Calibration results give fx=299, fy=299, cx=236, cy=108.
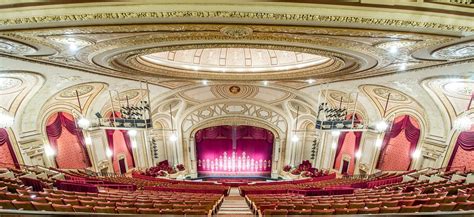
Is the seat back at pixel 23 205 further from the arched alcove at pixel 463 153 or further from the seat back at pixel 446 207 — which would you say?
the arched alcove at pixel 463 153

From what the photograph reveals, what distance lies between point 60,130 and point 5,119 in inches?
175

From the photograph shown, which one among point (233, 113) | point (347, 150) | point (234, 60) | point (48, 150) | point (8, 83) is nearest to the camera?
point (8, 83)

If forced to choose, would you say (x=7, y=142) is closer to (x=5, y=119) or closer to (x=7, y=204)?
(x=5, y=119)

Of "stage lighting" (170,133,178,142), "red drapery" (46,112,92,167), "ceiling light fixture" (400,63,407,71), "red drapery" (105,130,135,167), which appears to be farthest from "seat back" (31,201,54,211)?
"stage lighting" (170,133,178,142)

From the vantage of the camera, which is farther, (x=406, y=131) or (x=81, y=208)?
(x=406, y=131)

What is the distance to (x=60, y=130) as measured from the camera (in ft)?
52.4

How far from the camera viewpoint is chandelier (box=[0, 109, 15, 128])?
11.6 meters

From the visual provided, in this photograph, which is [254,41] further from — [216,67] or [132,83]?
[132,83]

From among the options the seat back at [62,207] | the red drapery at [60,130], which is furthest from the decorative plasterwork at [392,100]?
the red drapery at [60,130]

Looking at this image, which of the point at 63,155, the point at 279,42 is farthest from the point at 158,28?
the point at 63,155

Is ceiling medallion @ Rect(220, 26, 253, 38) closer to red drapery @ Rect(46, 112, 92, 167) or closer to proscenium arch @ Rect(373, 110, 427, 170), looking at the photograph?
proscenium arch @ Rect(373, 110, 427, 170)

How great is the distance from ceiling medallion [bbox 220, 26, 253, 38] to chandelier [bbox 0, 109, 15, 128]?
10.2 metres

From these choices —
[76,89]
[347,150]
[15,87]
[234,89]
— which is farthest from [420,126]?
[15,87]

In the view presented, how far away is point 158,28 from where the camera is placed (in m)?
5.99
